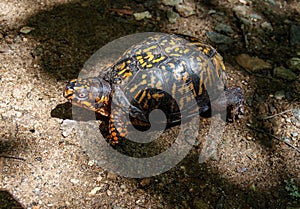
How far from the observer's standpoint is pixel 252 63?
4027 mm

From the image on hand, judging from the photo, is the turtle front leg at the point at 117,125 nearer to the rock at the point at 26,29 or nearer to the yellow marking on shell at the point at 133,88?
the yellow marking on shell at the point at 133,88

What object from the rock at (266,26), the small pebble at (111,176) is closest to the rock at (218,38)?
the rock at (266,26)

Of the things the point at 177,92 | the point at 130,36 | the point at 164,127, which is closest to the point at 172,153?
the point at 164,127

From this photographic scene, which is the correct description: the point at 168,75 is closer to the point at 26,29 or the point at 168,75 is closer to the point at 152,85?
the point at 152,85

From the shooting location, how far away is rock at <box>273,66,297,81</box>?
154 inches

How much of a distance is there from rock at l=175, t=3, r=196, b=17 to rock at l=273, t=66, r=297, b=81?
4.11 ft

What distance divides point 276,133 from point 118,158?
1464mm

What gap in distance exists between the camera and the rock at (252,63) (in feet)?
13.1

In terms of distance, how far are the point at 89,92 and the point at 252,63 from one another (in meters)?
1.83

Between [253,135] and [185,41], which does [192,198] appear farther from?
[185,41]

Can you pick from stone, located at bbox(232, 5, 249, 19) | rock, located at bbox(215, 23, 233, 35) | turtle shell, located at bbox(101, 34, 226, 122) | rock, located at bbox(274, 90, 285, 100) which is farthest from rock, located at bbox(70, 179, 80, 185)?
stone, located at bbox(232, 5, 249, 19)

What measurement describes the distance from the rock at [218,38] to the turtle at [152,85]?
928 millimetres

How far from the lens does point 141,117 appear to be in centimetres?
322

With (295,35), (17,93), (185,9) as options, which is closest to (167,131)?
(17,93)
